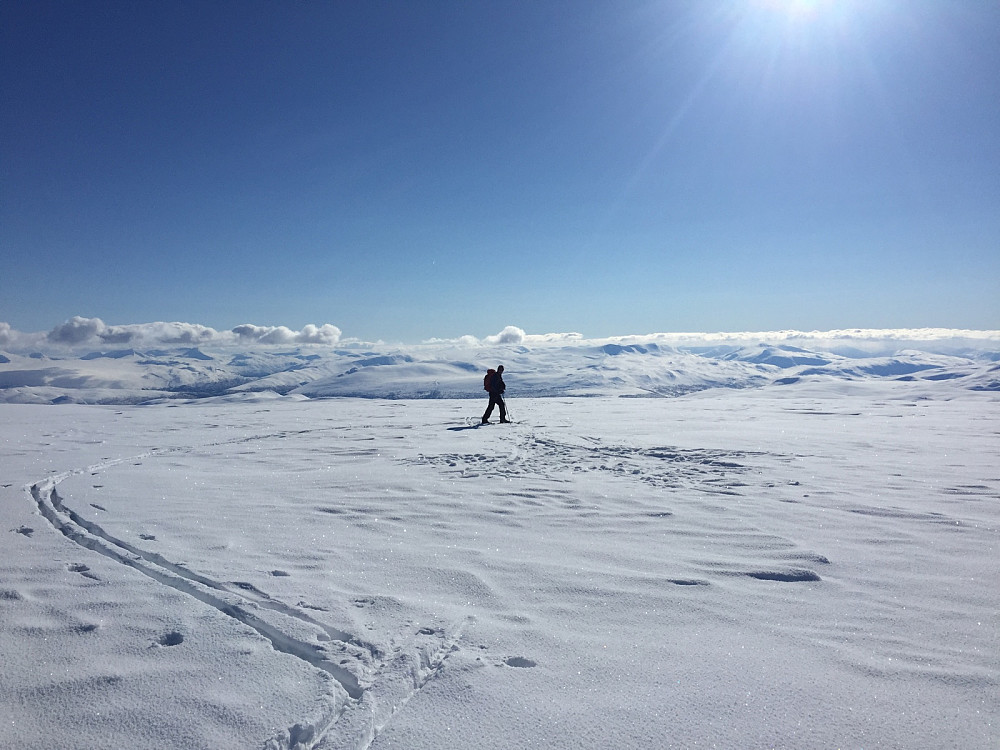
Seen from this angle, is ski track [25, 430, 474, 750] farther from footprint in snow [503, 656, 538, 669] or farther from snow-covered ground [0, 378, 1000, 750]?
footprint in snow [503, 656, 538, 669]

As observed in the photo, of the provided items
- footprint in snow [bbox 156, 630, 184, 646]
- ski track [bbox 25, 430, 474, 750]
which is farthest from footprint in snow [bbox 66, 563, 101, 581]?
footprint in snow [bbox 156, 630, 184, 646]

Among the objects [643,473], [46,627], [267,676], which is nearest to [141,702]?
[267,676]

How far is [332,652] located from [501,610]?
1.30m

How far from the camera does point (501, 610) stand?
3951 mm

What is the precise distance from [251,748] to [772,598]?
3928 mm

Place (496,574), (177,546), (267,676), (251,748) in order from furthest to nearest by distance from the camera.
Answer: (177,546) < (496,574) < (267,676) < (251,748)

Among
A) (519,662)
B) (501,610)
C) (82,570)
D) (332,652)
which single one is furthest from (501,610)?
(82,570)

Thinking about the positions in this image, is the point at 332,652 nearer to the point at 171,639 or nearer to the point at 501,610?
the point at 171,639

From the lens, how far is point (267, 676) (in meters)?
3.03

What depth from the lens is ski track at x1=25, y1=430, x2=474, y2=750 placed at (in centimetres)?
260

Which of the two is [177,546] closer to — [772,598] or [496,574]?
[496,574]

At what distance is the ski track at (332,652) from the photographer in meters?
2.60

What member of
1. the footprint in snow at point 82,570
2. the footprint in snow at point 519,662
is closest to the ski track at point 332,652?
the footprint in snow at point 82,570

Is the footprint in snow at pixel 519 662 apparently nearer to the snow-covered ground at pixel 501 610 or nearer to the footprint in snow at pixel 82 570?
the snow-covered ground at pixel 501 610
